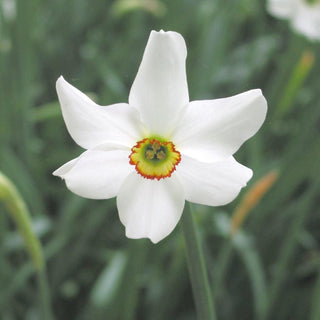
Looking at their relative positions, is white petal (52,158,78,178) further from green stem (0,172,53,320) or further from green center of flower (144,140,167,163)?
green stem (0,172,53,320)

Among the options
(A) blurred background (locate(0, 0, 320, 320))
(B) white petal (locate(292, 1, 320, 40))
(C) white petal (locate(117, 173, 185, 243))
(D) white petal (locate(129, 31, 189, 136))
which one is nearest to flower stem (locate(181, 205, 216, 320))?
(C) white petal (locate(117, 173, 185, 243))

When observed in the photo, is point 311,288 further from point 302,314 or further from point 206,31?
point 206,31

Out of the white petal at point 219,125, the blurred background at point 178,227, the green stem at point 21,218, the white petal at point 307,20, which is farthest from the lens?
the white petal at point 307,20

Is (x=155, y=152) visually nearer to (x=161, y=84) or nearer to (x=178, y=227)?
(x=161, y=84)

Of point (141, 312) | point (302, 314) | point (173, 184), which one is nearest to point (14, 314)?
point (141, 312)

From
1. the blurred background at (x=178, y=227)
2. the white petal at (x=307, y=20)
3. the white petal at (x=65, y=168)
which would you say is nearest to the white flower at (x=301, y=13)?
the white petal at (x=307, y=20)

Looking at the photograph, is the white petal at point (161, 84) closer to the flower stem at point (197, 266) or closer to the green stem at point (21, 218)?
the flower stem at point (197, 266)

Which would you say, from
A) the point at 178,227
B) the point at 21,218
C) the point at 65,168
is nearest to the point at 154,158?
the point at 65,168
